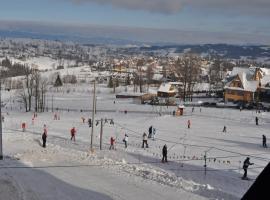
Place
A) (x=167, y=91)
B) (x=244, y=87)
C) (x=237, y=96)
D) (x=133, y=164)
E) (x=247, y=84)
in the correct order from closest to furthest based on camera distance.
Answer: (x=133, y=164) < (x=244, y=87) < (x=247, y=84) < (x=237, y=96) < (x=167, y=91)

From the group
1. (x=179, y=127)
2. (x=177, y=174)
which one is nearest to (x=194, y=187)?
(x=177, y=174)

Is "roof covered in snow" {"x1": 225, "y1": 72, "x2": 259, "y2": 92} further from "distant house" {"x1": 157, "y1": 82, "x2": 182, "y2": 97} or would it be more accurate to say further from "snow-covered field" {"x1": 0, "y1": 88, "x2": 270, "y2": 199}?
"snow-covered field" {"x1": 0, "y1": 88, "x2": 270, "y2": 199}

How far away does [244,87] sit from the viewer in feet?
287

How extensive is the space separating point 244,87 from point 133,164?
61.8 metres

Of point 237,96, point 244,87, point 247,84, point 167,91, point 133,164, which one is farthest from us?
point 167,91

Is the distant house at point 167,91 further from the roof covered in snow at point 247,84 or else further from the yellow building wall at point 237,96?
the roof covered in snow at point 247,84

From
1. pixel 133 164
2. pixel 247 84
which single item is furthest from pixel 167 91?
pixel 133 164

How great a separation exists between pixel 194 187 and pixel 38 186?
7.52m

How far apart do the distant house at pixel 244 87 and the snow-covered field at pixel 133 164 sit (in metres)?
34.5

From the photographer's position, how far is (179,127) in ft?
169

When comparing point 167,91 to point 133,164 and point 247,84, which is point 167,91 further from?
point 133,164

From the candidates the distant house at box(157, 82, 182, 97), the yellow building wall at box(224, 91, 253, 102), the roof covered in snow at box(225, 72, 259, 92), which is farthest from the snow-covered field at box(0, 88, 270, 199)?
the distant house at box(157, 82, 182, 97)

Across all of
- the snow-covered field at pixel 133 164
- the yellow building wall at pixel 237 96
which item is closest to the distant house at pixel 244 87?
the yellow building wall at pixel 237 96

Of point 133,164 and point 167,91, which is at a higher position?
point 133,164
